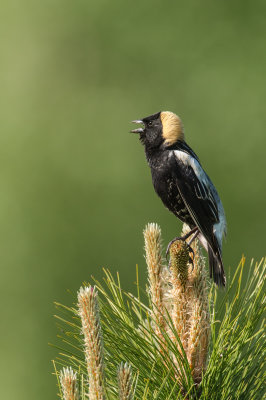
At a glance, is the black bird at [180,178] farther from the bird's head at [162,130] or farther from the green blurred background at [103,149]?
the green blurred background at [103,149]

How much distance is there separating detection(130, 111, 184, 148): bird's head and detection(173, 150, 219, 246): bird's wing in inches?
2.7

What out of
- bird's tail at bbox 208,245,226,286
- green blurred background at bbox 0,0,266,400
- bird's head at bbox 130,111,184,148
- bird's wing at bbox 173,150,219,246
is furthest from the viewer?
green blurred background at bbox 0,0,266,400

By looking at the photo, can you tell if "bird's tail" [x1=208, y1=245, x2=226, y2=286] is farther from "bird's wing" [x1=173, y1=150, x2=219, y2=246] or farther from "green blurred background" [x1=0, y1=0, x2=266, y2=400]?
"green blurred background" [x1=0, y1=0, x2=266, y2=400]

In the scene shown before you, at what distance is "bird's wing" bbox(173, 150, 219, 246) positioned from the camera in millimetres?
2520

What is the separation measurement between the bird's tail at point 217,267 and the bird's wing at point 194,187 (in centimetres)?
19

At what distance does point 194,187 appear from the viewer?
8.57 ft

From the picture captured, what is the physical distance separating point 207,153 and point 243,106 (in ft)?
3.27

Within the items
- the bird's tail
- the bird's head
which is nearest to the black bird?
the bird's head

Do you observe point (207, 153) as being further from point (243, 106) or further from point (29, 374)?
point (29, 374)

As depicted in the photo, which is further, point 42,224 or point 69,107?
point 69,107

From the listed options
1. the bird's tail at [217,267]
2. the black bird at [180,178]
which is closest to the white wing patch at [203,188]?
the black bird at [180,178]

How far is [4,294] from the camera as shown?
5.72 m

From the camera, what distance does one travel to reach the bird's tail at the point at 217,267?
1.98m

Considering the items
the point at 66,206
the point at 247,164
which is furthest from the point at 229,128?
the point at 66,206
